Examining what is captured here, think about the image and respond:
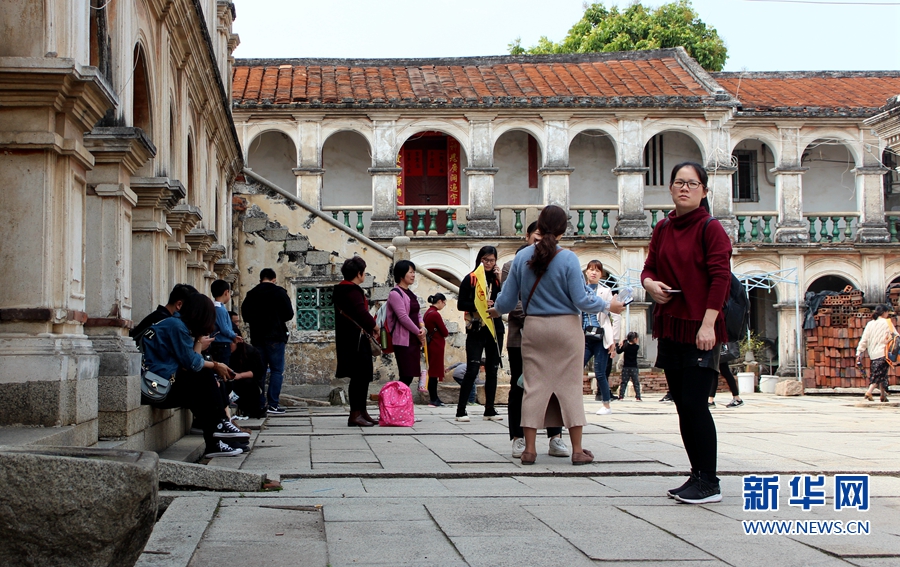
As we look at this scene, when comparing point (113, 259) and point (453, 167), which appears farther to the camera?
point (453, 167)

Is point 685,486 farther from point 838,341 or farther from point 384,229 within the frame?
point 384,229

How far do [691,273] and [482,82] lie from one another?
23.2m

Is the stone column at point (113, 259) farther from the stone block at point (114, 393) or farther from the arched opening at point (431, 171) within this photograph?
the arched opening at point (431, 171)

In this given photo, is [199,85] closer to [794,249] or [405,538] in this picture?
[405,538]

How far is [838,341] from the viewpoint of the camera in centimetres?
2308

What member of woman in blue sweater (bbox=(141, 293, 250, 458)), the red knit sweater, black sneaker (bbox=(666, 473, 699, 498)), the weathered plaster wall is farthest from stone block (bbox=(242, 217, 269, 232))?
black sneaker (bbox=(666, 473, 699, 498))

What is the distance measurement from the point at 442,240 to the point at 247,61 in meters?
7.54

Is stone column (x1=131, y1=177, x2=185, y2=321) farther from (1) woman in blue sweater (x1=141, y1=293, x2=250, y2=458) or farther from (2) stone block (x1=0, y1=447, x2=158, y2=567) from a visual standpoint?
(2) stone block (x1=0, y1=447, x2=158, y2=567)

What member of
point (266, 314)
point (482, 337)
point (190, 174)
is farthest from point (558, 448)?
point (190, 174)

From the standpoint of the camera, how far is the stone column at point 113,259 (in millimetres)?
6891

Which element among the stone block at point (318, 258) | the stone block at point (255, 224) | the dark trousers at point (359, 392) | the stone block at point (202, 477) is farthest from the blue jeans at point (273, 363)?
the stone block at point (202, 477)

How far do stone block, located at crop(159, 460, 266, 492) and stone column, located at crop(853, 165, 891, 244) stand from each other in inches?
990

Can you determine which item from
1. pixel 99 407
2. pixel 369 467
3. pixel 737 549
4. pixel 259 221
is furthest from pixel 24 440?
pixel 259 221

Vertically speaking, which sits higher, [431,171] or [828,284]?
[431,171]
